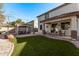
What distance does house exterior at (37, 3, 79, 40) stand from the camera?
36.3ft

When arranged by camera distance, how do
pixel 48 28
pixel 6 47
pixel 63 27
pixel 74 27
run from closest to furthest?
pixel 6 47, pixel 74 27, pixel 48 28, pixel 63 27

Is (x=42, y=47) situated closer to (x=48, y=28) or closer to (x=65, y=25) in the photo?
(x=48, y=28)

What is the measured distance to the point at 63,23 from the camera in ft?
38.8

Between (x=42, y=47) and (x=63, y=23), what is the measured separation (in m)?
2.66

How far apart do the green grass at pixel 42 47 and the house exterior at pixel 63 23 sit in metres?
0.78

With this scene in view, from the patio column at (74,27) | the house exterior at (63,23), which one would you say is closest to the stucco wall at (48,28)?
the house exterior at (63,23)

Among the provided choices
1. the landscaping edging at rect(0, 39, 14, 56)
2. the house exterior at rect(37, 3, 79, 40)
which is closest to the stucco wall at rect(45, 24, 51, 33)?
the house exterior at rect(37, 3, 79, 40)

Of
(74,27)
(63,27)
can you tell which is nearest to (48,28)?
(63,27)

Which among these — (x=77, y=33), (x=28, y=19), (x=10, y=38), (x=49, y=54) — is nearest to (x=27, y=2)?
(x=28, y=19)

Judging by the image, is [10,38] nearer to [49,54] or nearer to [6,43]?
[6,43]

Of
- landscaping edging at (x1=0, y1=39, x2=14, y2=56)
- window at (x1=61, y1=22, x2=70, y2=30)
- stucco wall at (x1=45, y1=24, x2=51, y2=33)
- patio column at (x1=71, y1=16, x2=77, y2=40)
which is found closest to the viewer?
landscaping edging at (x1=0, y1=39, x2=14, y2=56)

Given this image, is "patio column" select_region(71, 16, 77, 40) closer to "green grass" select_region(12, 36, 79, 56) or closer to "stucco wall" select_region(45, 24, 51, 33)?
"green grass" select_region(12, 36, 79, 56)

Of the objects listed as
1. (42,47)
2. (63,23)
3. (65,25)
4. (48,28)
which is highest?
(63,23)

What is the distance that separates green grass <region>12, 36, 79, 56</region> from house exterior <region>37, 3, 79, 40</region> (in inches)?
30.7
